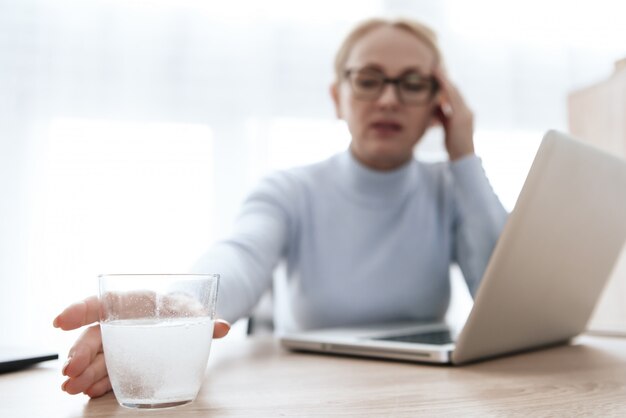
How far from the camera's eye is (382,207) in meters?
1.30

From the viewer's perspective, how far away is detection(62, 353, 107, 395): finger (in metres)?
0.49

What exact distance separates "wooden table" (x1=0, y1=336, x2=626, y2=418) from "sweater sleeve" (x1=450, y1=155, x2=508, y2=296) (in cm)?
44

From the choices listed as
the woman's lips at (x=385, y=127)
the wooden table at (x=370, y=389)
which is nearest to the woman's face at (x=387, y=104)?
the woman's lips at (x=385, y=127)

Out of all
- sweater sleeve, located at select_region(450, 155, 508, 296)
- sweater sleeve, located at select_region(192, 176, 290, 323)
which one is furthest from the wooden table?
sweater sleeve, located at select_region(450, 155, 508, 296)

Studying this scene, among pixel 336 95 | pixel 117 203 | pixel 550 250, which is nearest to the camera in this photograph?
pixel 550 250

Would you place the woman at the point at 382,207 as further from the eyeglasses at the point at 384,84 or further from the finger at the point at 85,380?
the finger at the point at 85,380

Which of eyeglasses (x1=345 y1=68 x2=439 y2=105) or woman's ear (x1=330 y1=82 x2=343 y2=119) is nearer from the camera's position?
eyeglasses (x1=345 y1=68 x2=439 y2=105)

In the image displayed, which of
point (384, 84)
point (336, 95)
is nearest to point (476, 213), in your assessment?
point (384, 84)

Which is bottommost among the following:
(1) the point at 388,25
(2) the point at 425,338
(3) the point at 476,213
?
(2) the point at 425,338

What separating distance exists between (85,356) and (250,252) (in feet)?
1.77

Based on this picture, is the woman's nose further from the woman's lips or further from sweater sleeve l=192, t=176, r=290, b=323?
sweater sleeve l=192, t=176, r=290, b=323

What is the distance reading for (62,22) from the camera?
5.90ft

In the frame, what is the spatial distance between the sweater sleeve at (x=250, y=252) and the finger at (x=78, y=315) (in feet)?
0.90

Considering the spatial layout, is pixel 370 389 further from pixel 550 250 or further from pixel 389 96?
pixel 389 96
